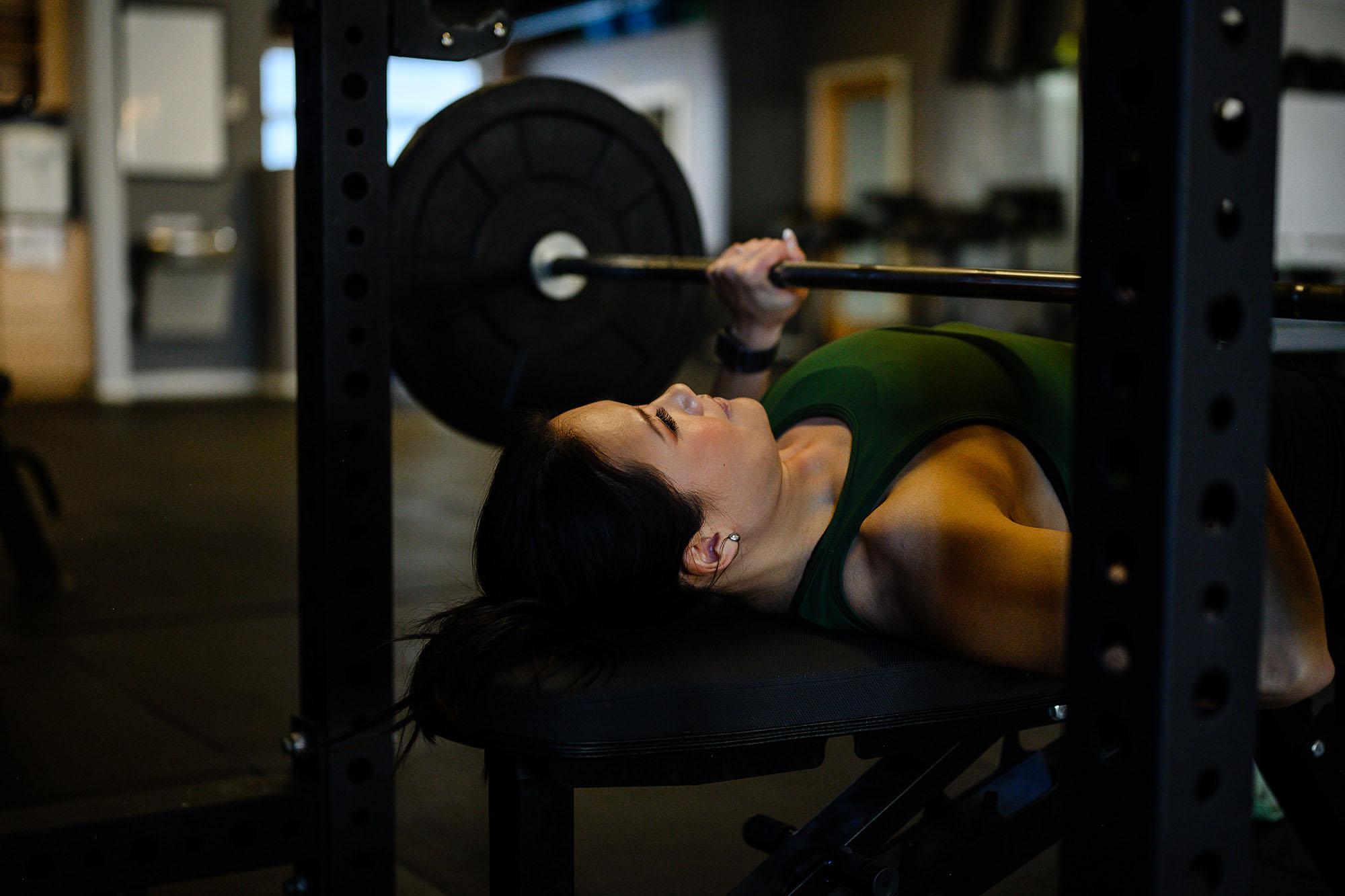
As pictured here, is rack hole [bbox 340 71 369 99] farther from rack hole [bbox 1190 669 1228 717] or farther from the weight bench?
rack hole [bbox 1190 669 1228 717]

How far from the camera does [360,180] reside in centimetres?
130

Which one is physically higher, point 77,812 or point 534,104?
point 534,104

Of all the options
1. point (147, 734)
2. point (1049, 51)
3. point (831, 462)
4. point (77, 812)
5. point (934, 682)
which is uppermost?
point (1049, 51)

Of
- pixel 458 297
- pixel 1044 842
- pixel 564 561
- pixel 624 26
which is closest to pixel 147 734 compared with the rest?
pixel 458 297

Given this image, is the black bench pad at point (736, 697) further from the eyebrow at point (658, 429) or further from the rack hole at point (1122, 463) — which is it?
the rack hole at point (1122, 463)

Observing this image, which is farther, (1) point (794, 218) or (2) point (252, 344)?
(1) point (794, 218)

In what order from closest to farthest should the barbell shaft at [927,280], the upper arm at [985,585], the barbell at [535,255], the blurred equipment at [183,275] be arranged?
the upper arm at [985,585]
the barbell shaft at [927,280]
the barbell at [535,255]
the blurred equipment at [183,275]

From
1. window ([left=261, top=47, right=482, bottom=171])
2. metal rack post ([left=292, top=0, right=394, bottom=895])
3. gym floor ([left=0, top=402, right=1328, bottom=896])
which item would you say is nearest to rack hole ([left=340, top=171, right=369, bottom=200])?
metal rack post ([left=292, top=0, right=394, bottom=895])

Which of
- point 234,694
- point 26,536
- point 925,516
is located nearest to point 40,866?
point 925,516

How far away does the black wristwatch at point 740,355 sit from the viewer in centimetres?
165

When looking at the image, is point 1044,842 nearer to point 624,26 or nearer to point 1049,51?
point 1049,51

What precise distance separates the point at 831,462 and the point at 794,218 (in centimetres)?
768

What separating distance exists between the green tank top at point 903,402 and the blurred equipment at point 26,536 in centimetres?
207

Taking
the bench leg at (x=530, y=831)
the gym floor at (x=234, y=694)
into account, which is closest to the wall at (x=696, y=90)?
the gym floor at (x=234, y=694)
